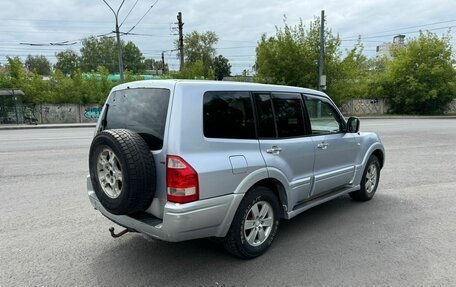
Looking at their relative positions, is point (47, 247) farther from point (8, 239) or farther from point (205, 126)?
point (205, 126)

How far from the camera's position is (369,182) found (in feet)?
18.1

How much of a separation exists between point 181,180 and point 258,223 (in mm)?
1101

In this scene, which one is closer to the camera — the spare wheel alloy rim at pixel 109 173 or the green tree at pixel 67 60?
the spare wheel alloy rim at pixel 109 173

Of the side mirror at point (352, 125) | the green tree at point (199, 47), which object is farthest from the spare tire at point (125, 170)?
the green tree at point (199, 47)

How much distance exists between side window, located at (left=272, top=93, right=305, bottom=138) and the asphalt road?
49.6 inches

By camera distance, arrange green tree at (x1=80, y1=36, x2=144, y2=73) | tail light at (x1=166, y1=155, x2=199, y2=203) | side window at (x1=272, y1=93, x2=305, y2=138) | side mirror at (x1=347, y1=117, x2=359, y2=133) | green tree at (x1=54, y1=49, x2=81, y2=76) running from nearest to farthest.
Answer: tail light at (x1=166, y1=155, x2=199, y2=203) < side window at (x1=272, y1=93, x2=305, y2=138) < side mirror at (x1=347, y1=117, x2=359, y2=133) < green tree at (x1=80, y1=36, x2=144, y2=73) < green tree at (x1=54, y1=49, x2=81, y2=76)

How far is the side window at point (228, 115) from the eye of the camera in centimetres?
312

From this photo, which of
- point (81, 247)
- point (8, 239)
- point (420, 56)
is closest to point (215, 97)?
point (81, 247)

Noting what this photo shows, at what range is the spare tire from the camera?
2.90 metres

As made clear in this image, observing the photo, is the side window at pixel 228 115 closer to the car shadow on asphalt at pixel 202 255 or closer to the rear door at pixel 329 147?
the rear door at pixel 329 147

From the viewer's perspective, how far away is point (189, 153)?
2912mm

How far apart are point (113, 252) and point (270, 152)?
200 centimetres

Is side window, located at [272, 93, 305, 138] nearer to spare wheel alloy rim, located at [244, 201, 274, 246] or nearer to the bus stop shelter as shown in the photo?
spare wheel alloy rim, located at [244, 201, 274, 246]

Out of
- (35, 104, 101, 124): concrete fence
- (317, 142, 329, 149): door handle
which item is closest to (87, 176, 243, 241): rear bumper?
(317, 142, 329, 149): door handle
